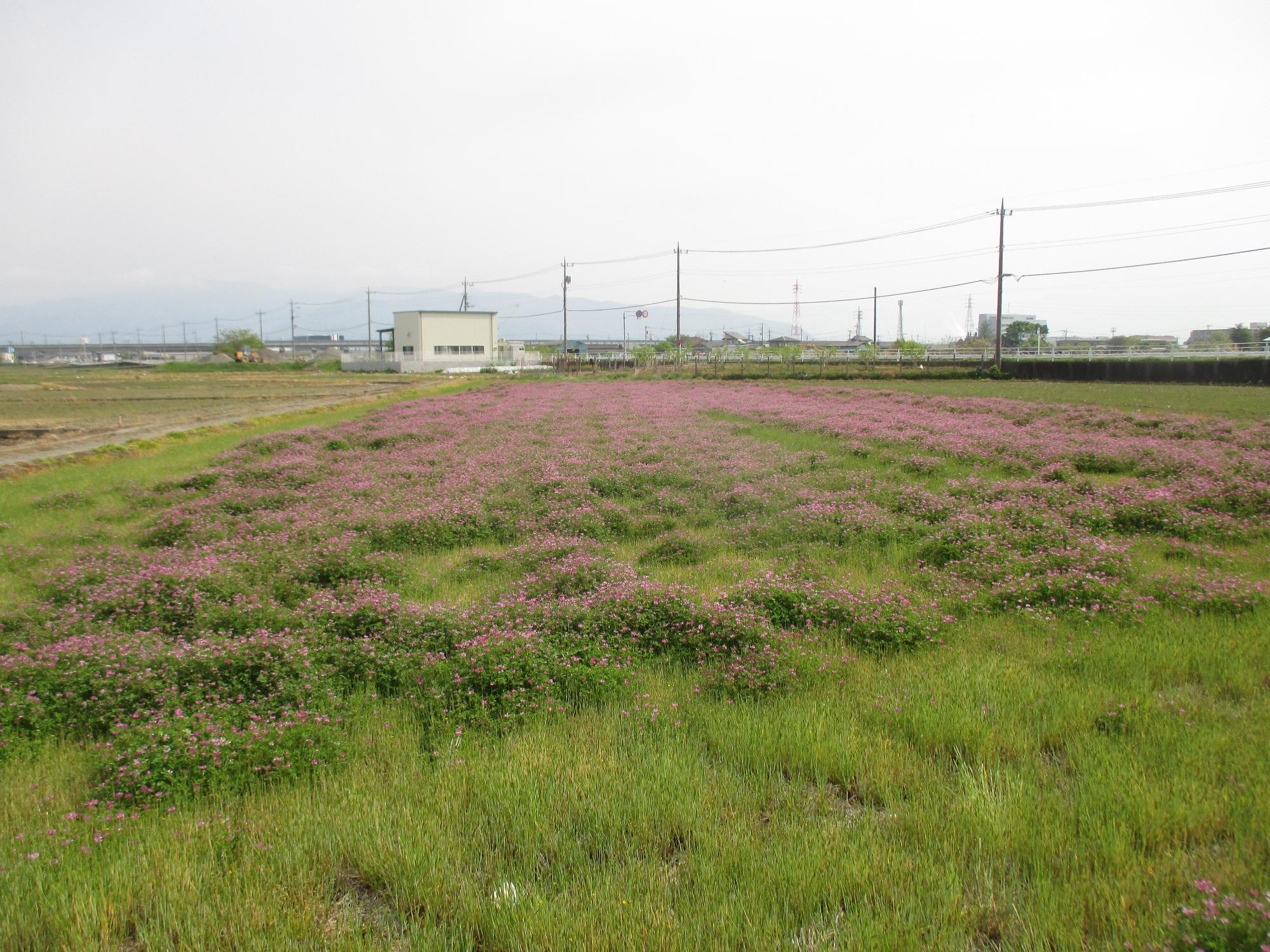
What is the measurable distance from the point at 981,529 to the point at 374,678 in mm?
8264

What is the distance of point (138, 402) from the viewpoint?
49.8 m

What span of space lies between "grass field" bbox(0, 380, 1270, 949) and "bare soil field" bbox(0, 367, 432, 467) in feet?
67.2

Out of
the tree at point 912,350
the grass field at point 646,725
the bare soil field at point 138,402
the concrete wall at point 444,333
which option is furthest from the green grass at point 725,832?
the concrete wall at point 444,333

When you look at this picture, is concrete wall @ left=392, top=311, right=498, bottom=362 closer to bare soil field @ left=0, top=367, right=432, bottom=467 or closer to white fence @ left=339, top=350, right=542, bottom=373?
white fence @ left=339, top=350, right=542, bottom=373

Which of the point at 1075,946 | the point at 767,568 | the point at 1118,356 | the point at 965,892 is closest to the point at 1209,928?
the point at 1075,946

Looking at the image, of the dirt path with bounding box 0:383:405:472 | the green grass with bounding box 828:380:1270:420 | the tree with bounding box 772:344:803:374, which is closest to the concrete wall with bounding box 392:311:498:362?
the tree with bounding box 772:344:803:374

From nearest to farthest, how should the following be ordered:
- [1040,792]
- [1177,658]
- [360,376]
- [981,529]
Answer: [1040,792] → [1177,658] → [981,529] → [360,376]

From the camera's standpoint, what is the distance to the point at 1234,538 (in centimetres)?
1026

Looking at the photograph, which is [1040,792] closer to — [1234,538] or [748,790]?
[748,790]

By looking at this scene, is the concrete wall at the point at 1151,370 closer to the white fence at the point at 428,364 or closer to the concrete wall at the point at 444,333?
the white fence at the point at 428,364

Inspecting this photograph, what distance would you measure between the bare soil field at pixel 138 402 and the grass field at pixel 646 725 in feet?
67.2

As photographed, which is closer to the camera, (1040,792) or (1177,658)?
(1040,792)

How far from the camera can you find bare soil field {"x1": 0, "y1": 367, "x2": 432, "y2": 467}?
28703mm

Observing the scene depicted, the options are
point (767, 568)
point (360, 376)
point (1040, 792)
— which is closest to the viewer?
point (1040, 792)
